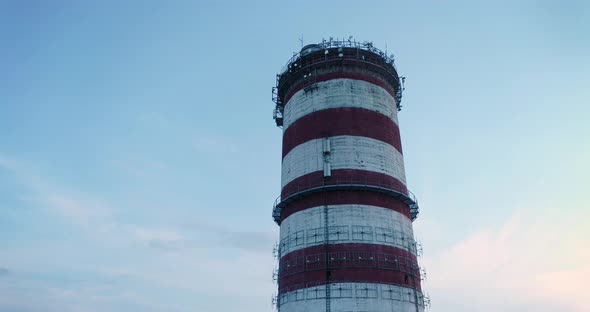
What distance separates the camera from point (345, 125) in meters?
34.1

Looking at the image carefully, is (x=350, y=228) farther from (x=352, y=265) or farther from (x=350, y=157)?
(x=350, y=157)

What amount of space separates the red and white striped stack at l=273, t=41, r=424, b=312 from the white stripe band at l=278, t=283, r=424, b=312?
6 centimetres

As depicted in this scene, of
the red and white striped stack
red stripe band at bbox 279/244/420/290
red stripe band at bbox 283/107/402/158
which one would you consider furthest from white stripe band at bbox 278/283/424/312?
red stripe band at bbox 283/107/402/158

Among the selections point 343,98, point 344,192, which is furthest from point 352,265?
point 343,98

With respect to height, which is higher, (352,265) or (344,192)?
(344,192)

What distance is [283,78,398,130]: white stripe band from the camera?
115 ft

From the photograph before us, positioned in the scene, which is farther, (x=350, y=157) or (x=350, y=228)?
(x=350, y=157)

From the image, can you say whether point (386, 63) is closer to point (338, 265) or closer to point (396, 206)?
point (396, 206)

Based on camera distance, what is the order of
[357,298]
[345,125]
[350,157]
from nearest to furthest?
[357,298] → [350,157] → [345,125]

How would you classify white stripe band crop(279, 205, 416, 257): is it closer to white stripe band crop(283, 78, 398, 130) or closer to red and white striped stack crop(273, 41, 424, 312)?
red and white striped stack crop(273, 41, 424, 312)

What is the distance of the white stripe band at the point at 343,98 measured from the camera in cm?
3516

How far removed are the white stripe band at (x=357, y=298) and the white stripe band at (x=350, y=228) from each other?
3.00m

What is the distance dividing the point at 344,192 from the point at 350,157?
2.81m

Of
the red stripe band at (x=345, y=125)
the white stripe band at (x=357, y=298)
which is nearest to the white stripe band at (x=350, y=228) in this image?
the white stripe band at (x=357, y=298)
